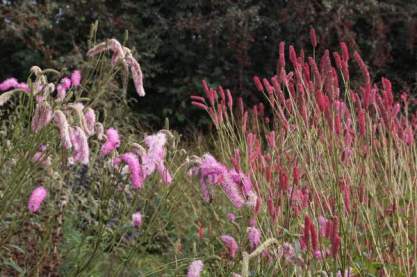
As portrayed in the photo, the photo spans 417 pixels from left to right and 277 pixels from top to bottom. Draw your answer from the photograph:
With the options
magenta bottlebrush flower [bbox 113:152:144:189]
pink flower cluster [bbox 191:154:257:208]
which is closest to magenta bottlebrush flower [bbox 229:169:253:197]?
pink flower cluster [bbox 191:154:257:208]

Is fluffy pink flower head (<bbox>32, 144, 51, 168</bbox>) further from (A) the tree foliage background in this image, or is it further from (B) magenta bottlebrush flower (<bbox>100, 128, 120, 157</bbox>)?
(A) the tree foliage background

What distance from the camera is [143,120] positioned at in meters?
8.31

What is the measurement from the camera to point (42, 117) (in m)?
1.85

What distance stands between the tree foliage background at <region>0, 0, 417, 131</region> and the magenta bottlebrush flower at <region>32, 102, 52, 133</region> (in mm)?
6003

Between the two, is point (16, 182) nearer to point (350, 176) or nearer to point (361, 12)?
point (350, 176)

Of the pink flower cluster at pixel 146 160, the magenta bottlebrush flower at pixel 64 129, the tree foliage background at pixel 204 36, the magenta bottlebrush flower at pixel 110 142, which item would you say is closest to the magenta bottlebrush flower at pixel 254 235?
the pink flower cluster at pixel 146 160

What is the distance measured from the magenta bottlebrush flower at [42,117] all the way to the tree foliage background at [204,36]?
19.7 feet

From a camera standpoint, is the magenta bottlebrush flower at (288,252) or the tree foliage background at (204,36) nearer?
the magenta bottlebrush flower at (288,252)

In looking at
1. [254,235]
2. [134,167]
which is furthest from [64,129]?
[254,235]

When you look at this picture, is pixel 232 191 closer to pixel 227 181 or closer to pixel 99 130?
pixel 227 181

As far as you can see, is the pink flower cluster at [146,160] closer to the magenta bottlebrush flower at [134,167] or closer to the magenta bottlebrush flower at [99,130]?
the magenta bottlebrush flower at [134,167]

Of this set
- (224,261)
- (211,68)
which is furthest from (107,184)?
(211,68)

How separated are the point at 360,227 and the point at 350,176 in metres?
0.48

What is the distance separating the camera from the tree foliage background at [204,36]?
8281 mm
